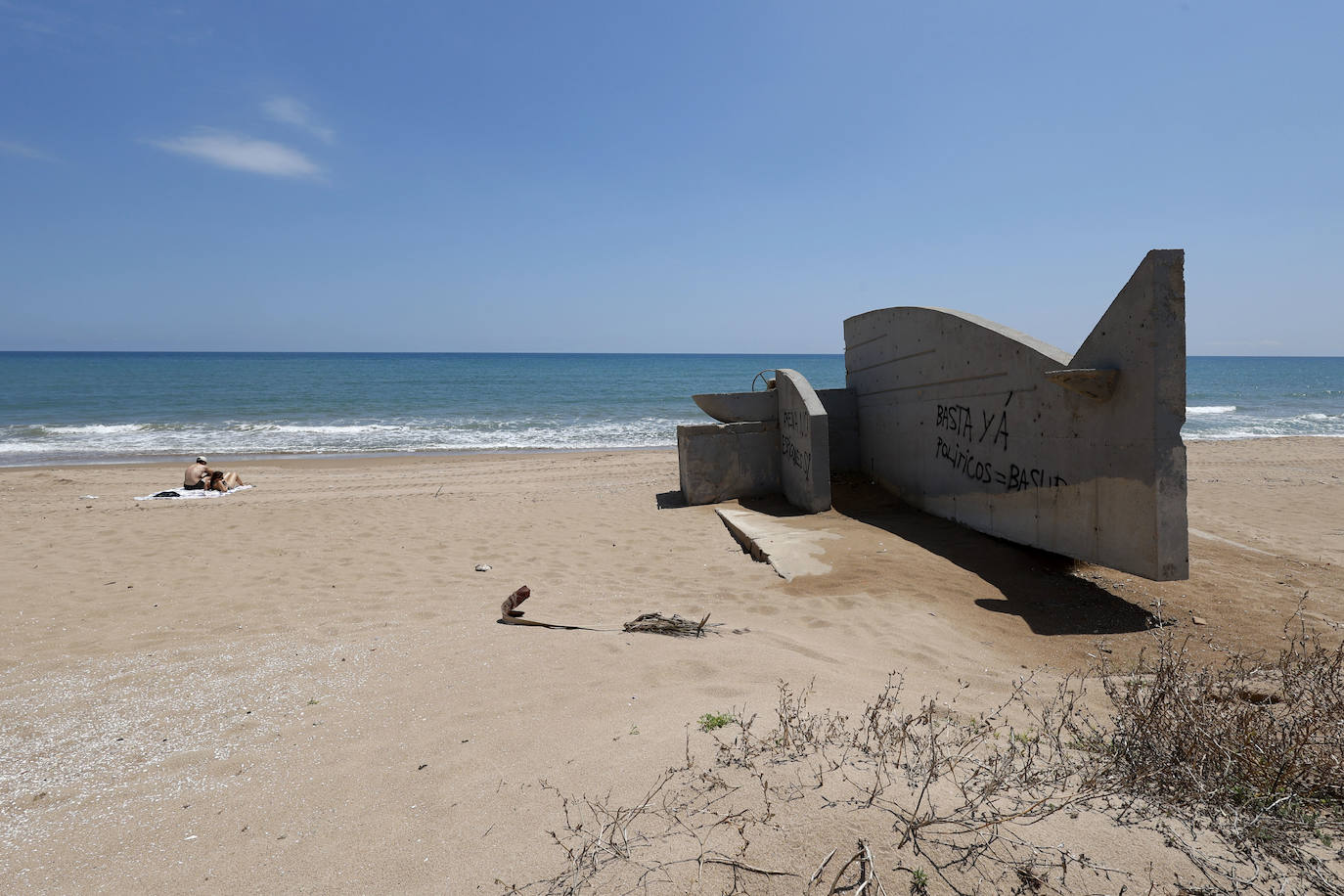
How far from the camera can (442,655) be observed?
4.21 meters

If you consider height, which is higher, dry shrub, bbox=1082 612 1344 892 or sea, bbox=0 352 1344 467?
sea, bbox=0 352 1344 467

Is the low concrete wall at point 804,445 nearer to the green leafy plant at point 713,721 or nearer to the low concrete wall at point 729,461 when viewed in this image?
the low concrete wall at point 729,461

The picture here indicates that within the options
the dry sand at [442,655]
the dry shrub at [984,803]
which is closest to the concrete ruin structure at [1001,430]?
the dry sand at [442,655]

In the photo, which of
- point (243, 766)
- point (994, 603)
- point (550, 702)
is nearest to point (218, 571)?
point (243, 766)

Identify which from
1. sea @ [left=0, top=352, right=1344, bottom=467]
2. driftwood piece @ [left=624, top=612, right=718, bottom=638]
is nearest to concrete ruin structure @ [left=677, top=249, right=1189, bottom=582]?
sea @ [left=0, top=352, right=1344, bottom=467]

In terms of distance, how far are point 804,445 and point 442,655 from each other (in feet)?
18.5

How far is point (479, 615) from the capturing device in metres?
5.15

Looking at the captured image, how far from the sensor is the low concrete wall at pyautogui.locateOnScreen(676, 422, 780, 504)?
384 inches

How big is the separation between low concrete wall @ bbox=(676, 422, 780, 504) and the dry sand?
52 cm

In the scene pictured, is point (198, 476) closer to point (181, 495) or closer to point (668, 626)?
point (181, 495)

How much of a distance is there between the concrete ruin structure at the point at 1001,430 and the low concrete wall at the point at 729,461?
2 centimetres

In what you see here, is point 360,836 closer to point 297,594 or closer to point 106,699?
point 106,699

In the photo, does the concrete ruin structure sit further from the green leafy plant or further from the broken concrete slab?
the green leafy plant

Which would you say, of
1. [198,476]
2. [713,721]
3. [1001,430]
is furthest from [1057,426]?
[198,476]
